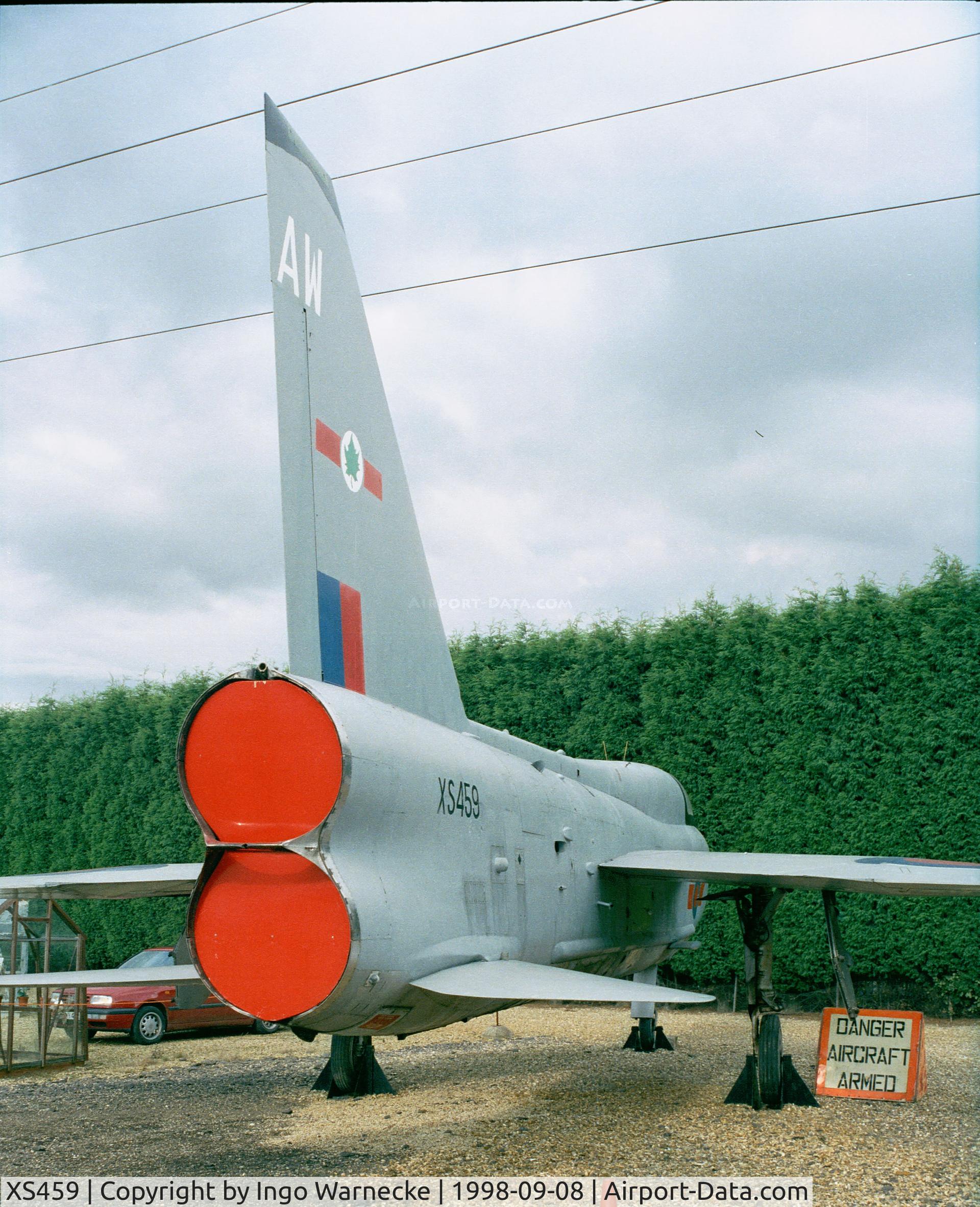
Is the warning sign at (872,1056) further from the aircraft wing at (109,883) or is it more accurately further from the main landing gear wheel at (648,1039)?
the aircraft wing at (109,883)

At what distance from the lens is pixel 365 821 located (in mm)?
3705

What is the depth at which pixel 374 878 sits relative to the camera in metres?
3.69

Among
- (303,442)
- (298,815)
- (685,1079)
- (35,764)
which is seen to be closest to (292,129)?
(303,442)

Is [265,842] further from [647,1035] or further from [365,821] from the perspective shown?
[647,1035]

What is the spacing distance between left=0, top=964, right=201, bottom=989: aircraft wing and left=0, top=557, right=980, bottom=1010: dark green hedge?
25.9 ft

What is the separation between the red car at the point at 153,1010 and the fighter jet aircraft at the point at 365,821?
4.65 metres

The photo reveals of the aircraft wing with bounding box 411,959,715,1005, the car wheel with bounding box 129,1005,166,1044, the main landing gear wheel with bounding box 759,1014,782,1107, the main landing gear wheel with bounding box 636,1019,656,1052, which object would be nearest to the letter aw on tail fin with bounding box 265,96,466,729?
the aircraft wing with bounding box 411,959,715,1005

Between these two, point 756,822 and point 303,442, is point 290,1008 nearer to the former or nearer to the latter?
point 303,442

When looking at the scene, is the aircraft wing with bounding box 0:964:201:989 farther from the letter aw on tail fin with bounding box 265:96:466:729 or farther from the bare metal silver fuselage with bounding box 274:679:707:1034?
the letter aw on tail fin with bounding box 265:96:466:729

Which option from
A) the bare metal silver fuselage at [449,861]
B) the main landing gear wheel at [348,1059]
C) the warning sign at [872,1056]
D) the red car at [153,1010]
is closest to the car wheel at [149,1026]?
the red car at [153,1010]

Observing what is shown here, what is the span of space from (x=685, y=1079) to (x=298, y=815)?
551 centimetres

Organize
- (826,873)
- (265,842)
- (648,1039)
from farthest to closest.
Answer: (648,1039), (826,873), (265,842)

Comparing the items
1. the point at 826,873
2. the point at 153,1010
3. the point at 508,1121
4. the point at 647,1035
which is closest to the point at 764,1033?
the point at 826,873

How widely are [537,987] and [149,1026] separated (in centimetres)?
871
